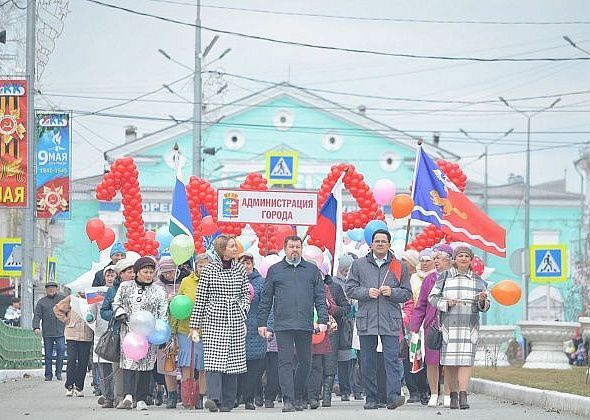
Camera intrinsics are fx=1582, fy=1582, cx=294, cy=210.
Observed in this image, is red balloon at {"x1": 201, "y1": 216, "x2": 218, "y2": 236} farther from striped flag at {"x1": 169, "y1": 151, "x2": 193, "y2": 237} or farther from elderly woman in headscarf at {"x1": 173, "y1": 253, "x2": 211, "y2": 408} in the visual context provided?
elderly woman in headscarf at {"x1": 173, "y1": 253, "x2": 211, "y2": 408}

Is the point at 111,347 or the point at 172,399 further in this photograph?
the point at 172,399

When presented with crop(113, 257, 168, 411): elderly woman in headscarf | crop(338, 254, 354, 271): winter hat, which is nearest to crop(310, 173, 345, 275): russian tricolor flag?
crop(338, 254, 354, 271): winter hat

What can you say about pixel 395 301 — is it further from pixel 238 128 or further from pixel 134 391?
pixel 238 128

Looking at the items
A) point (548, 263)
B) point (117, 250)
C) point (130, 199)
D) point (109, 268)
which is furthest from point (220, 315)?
point (548, 263)

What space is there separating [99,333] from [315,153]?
205ft

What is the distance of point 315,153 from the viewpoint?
266 ft

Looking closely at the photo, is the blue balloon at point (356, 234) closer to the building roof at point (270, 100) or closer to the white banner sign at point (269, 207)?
the white banner sign at point (269, 207)

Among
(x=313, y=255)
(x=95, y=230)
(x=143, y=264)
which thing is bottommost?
(x=143, y=264)

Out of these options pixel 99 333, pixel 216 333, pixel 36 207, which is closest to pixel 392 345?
pixel 216 333

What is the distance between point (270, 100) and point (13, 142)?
163 feet

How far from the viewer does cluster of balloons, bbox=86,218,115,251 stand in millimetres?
21656

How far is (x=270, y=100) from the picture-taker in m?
79.2

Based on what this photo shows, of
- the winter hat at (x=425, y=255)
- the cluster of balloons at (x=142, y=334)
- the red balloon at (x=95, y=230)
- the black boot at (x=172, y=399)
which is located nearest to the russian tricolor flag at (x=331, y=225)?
the winter hat at (x=425, y=255)

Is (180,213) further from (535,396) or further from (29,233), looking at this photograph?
(29,233)
